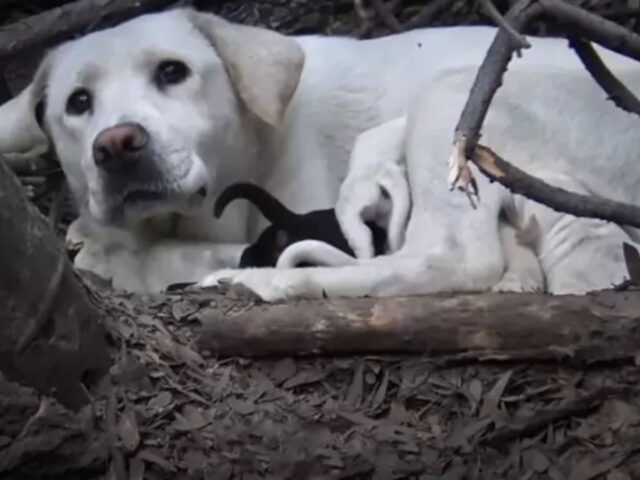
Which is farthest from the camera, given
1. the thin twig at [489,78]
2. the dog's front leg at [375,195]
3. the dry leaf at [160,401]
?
the dog's front leg at [375,195]

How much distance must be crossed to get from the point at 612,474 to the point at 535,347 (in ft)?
0.67

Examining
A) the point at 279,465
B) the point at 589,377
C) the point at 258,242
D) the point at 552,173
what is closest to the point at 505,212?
the point at 552,173

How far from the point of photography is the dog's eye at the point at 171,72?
2.83 metres

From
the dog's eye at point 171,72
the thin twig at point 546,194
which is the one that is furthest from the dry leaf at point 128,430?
the dog's eye at point 171,72

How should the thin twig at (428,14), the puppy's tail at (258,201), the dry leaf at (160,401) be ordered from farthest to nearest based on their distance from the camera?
the thin twig at (428,14), the puppy's tail at (258,201), the dry leaf at (160,401)

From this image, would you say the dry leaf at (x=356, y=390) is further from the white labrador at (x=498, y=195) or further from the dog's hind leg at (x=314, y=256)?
the dog's hind leg at (x=314, y=256)

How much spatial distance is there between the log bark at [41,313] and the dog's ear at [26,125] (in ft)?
3.66

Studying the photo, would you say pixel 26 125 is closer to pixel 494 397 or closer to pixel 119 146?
pixel 119 146

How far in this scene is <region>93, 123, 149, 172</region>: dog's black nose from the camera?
2.60 metres

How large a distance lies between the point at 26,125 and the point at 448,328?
1343 millimetres

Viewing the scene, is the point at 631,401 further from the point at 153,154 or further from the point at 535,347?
the point at 153,154

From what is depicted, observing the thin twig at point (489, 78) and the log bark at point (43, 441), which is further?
the log bark at point (43, 441)

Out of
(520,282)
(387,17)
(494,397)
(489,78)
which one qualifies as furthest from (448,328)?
(387,17)

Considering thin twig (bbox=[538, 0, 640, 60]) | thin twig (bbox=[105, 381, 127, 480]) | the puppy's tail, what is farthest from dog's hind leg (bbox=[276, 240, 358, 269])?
thin twig (bbox=[538, 0, 640, 60])
